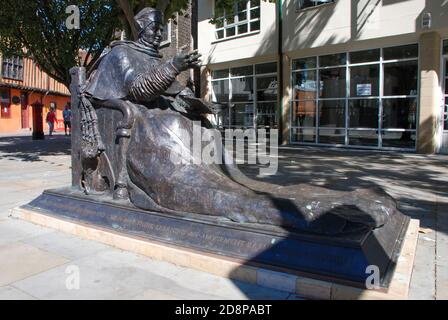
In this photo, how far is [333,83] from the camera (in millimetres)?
15211

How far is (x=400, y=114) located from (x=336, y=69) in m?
2.77

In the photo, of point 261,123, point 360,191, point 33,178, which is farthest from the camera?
point 261,123

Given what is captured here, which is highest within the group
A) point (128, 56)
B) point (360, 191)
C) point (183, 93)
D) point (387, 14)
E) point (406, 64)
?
point (387, 14)

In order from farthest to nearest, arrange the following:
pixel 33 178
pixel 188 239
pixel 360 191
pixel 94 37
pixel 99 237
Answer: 1. pixel 94 37
2. pixel 33 178
3. pixel 99 237
4. pixel 360 191
5. pixel 188 239

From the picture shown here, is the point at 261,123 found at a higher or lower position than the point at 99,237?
higher

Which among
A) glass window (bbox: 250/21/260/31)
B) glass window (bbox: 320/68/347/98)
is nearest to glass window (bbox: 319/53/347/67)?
glass window (bbox: 320/68/347/98)

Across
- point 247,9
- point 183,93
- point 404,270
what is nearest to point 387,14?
point 247,9

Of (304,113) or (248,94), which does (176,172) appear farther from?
(248,94)

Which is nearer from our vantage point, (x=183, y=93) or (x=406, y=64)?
(x=183, y=93)

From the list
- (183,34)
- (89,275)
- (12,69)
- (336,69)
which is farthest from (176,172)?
(12,69)

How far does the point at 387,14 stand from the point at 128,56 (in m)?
10.6

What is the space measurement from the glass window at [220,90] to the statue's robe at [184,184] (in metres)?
14.1

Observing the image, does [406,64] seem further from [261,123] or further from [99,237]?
[99,237]

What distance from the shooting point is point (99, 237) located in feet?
13.6
